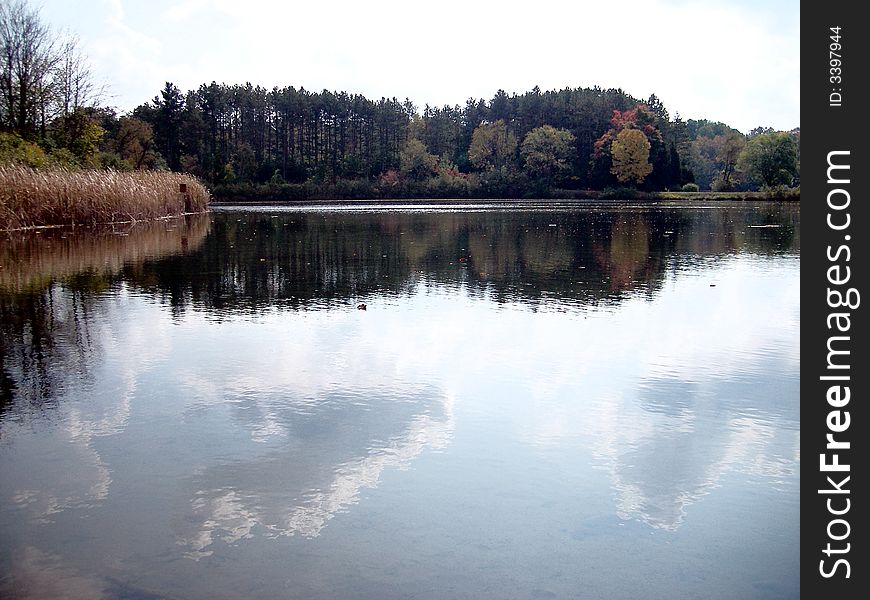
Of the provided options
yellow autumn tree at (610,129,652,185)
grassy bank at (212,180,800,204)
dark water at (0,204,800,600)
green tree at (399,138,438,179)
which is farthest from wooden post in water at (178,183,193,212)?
yellow autumn tree at (610,129,652,185)

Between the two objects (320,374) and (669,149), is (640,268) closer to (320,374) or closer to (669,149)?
(320,374)

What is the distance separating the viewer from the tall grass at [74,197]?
19891mm

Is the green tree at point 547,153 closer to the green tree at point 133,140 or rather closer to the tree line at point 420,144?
the tree line at point 420,144

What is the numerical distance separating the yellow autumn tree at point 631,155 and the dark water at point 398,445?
77319 millimetres

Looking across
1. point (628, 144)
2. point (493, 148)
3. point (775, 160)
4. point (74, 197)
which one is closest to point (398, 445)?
point (74, 197)

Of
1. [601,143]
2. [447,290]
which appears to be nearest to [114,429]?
[447,290]

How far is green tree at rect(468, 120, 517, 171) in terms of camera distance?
3627 inches

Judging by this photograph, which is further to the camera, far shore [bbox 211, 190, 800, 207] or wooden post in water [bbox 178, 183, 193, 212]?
far shore [bbox 211, 190, 800, 207]

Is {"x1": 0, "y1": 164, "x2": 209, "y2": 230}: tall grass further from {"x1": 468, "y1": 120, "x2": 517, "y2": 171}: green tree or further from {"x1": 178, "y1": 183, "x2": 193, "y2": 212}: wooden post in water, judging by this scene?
{"x1": 468, "y1": 120, "x2": 517, "y2": 171}: green tree

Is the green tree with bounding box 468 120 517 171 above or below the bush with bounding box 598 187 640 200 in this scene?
above

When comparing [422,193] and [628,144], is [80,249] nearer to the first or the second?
[422,193]

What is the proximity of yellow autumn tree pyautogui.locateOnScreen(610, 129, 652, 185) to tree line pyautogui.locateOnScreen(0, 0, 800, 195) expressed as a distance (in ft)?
0.32

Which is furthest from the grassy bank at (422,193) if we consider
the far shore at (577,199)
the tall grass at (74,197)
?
the tall grass at (74,197)

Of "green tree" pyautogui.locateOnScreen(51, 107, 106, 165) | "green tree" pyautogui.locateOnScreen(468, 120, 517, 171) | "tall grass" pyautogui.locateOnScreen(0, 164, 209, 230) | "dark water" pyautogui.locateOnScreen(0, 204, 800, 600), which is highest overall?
"green tree" pyautogui.locateOnScreen(468, 120, 517, 171)
